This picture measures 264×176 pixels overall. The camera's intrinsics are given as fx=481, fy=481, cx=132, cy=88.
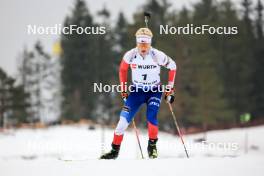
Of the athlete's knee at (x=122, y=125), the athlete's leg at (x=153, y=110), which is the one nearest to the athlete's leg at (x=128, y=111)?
the athlete's knee at (x=122, y=125)

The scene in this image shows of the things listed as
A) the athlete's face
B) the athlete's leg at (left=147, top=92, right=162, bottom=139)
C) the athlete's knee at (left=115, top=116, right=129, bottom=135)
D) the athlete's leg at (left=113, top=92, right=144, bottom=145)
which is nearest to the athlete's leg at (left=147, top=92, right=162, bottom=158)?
the athlete's leg at (left=147, top=92, right=162, bottom=139)

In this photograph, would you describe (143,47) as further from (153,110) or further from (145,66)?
(153,110)

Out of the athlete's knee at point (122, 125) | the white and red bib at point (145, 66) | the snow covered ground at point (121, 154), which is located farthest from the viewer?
the white and red bib at point (145, 66)

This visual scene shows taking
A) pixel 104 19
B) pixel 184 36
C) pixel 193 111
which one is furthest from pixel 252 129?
pixel 104 19

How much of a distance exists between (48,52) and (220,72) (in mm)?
20964

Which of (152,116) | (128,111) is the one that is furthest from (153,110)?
(128,111)

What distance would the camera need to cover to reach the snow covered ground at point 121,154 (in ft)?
21.1

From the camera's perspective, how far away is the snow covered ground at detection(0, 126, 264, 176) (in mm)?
6434

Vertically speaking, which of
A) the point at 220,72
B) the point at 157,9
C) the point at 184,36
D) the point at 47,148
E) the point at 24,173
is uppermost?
the point at 157,9

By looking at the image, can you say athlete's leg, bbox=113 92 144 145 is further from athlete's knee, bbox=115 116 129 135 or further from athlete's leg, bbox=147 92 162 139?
athlete's leg, bbox=147 92 162 139

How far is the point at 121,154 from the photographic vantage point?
20.0m

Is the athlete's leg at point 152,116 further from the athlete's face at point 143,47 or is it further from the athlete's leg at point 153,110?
the athlete's face at point 143,47

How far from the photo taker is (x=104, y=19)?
46500mm

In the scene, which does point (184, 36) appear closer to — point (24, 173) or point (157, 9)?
point (157, 9)
